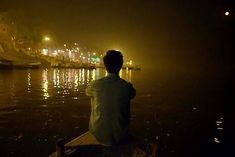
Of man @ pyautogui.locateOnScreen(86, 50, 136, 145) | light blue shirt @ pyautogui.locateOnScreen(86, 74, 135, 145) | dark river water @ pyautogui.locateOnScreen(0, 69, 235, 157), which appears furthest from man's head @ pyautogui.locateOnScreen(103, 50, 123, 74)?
dark river water @ pyautogui.locateOnScreen(0, 69, 235, 157)

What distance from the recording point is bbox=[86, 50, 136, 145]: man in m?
6.00

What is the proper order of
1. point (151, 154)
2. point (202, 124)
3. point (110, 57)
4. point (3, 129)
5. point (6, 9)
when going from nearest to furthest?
point (110, 57), point (151, 154), point (3, 129), point (202, 124), point (6, 9)

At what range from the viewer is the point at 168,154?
14805 mm

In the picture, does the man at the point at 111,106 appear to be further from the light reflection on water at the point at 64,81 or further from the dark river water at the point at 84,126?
the light reflection on water at the point at 64,81

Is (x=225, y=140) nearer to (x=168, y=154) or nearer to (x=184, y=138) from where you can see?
(x=184, y=138)

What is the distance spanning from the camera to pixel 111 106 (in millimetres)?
6004

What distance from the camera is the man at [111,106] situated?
6.00 meters

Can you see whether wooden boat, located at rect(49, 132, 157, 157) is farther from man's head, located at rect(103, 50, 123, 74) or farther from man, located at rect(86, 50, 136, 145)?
man's head, located at rect(103, 50, 123, 74)

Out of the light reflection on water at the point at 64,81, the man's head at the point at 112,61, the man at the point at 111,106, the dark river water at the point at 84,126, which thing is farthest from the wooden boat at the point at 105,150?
the light reflection on water at the point at 64,81

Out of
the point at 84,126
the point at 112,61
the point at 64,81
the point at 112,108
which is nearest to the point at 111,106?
the point at 112,108

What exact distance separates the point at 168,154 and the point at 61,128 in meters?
7.10

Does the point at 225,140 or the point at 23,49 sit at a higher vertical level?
the point at 23,49

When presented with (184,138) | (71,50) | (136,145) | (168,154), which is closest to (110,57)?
(136,145)

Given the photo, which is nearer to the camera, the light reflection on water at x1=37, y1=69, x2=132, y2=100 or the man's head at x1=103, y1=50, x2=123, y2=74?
the man's head at x1=103, y1=50, x2=123, y2=74
